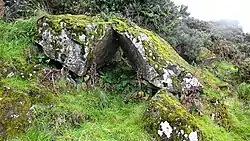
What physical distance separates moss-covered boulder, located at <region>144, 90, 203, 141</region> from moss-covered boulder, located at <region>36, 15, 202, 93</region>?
0.86 m

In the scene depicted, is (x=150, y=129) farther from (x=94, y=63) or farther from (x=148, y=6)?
(x=148, y=6)

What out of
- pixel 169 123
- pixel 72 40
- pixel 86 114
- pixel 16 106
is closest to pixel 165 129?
pixel 169 123

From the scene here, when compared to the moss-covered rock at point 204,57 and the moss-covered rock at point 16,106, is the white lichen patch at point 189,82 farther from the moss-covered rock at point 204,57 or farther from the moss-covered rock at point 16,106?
the moss-covered rock at point 204,57

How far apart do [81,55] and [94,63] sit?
0.28 metres

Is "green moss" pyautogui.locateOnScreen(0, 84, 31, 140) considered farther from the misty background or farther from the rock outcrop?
the misty background

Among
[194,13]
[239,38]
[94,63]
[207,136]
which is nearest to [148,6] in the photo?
[94,63]

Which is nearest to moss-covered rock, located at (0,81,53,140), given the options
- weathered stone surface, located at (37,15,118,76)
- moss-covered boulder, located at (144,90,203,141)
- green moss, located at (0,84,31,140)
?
green moss, located at (0,84,31,140)

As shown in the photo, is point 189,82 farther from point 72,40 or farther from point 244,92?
point 244,92

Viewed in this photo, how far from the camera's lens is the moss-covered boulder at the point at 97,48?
559 cm

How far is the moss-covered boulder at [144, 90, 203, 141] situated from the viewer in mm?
4539

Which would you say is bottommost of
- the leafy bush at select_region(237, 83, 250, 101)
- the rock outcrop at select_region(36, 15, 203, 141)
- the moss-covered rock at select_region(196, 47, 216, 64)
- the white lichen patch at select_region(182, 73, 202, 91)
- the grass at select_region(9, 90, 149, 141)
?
the moss-covered rock at select_region(196, 47, 216, 64)

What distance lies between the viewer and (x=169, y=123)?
15.1 ft

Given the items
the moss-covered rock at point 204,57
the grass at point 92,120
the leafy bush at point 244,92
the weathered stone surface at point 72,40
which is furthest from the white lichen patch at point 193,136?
the moss-covered rock at point 204,57

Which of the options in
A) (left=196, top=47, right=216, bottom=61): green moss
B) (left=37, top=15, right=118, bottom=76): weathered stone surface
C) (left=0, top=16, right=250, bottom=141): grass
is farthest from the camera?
(left=196, top=47, right=216, bottom=61): green moss
